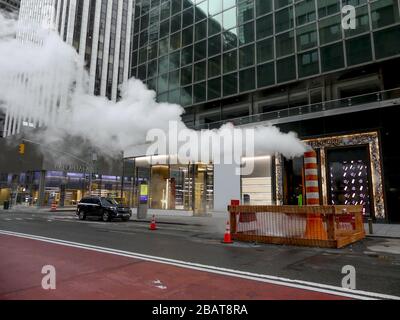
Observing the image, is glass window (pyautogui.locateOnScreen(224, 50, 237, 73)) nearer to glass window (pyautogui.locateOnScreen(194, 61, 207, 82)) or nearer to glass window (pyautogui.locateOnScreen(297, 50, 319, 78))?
glass window (pyautogui.locateOnScreen(194, 61, 207, 82))

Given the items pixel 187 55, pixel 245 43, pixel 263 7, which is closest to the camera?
pixel 263 7

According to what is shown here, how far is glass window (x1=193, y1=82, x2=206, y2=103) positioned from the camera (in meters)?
26.2

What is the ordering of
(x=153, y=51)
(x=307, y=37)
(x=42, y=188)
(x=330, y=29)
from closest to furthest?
(x=330, y=29) → (x=307, y=37) → (x=153, y=51) → (x=42, y=188)

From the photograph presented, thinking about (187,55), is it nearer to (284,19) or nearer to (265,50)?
(265,50)

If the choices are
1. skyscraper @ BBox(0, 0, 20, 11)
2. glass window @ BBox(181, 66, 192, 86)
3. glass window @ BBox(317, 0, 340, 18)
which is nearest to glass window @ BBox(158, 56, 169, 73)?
glass window @ BBox(181, 66, 192, 86)

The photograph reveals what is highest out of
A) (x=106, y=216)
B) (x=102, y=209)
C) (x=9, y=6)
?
(x=9, y=6)

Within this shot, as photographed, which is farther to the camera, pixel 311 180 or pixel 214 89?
pixel 214 89

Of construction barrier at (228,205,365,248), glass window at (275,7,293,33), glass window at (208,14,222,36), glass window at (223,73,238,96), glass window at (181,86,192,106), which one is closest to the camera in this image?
construction barrier at (228,205,365,248)

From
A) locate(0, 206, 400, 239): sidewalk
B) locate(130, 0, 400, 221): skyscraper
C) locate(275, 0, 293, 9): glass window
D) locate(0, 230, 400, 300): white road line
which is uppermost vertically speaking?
locate(275, 0, 293, 9): glass window

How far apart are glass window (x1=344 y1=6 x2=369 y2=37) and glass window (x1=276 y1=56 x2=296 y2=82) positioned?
373 cm

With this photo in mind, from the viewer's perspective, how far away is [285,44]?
2220 cm

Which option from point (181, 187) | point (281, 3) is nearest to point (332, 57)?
point (281, 3)

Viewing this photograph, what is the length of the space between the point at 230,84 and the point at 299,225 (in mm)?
16577

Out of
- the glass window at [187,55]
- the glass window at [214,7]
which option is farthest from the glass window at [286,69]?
the glass window at [187,55]
